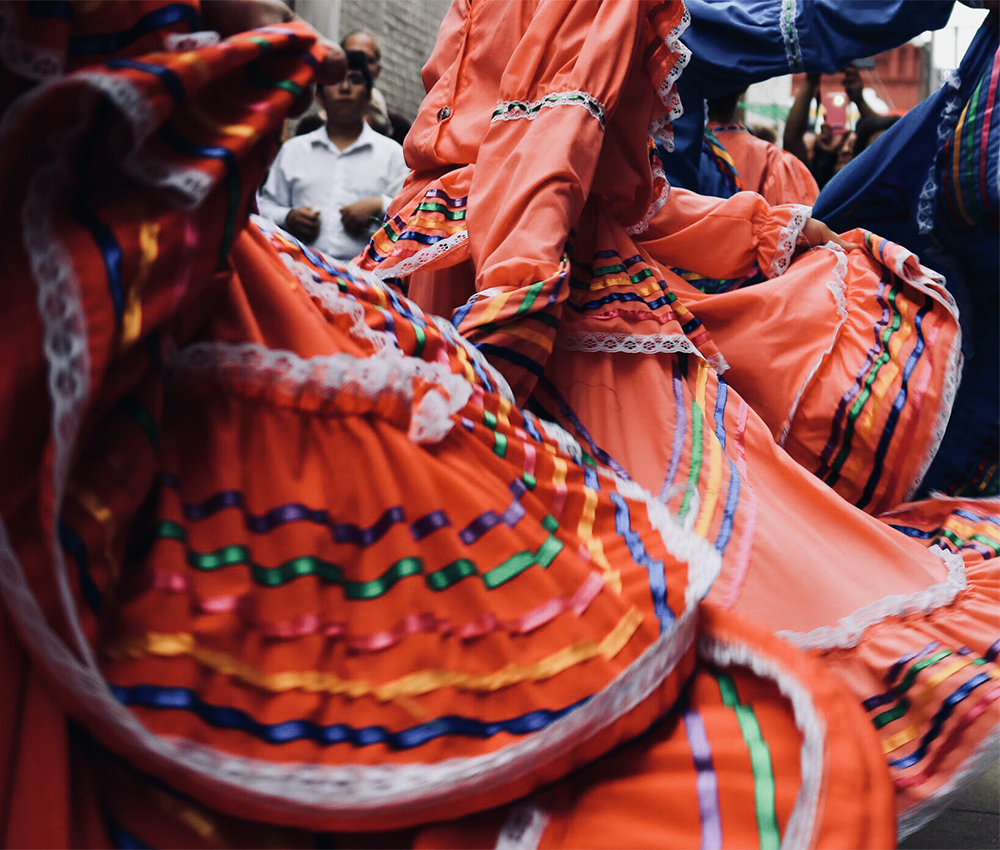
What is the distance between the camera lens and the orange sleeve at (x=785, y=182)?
274cm

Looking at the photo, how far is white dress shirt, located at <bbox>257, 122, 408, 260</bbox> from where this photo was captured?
3195 mm

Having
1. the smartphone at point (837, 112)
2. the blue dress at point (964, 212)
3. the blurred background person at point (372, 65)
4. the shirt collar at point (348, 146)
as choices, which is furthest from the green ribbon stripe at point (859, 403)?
the smartphone at point (837, 112)

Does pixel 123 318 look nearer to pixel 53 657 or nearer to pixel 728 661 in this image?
pixel 53 657

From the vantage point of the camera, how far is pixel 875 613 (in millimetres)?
1113

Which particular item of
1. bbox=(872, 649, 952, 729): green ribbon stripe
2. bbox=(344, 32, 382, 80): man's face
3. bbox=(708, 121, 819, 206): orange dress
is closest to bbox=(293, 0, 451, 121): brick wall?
bbox=(344, 32, 382, 80): man's face

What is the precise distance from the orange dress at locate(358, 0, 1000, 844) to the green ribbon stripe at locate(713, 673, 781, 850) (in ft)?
1.14

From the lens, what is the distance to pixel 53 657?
1.79 feet

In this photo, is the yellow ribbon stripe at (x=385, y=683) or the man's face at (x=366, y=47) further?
the man's face at (x=366, y=47)

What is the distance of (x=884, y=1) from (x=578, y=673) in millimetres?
1693

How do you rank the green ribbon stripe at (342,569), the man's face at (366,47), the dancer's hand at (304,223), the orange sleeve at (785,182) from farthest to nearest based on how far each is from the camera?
1. the man's face at (366,47)
2. the dancer's hand at (304,223)
3. the orange sleeve at (785,182)
4. the green ribbon stripe at (342,569)

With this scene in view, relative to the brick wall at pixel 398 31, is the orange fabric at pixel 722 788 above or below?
above

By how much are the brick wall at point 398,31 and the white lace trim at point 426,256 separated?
4.89 m

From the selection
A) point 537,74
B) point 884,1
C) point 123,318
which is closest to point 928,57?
point 884,1

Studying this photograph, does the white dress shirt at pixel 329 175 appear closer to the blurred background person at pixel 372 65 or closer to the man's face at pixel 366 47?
the blurred background person at pixel 372 65
